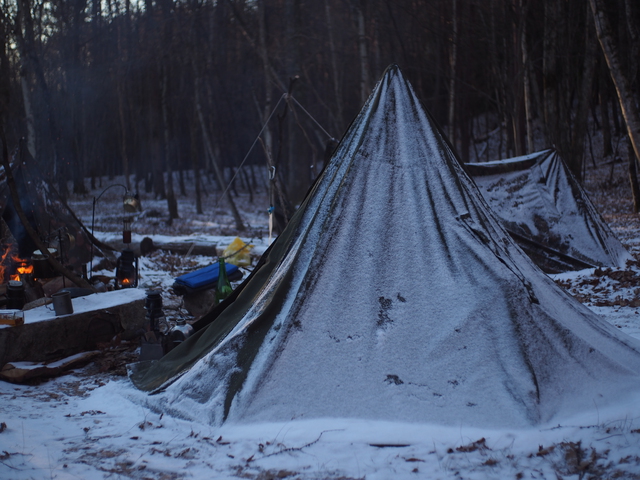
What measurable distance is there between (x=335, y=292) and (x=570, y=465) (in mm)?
1724

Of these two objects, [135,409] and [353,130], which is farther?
[353,130]

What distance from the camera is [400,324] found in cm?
357

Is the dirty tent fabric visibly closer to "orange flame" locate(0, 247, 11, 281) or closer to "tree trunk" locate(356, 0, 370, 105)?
"orange flame" locate(0, 247, 11, 281)

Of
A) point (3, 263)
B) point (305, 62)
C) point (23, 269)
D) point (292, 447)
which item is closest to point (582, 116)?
point (305, 62)

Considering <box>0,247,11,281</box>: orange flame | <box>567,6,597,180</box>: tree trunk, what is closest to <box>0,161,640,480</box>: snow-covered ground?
<box>0,247,11,281</box>: orange flame

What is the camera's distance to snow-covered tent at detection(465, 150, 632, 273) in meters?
8.46

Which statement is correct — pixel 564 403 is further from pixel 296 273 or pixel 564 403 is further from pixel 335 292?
pixel 296 273

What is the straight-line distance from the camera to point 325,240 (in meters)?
3.86

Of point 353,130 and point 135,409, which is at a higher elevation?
point 353,130

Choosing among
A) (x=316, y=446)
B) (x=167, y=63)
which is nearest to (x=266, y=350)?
(x=316, y=446)

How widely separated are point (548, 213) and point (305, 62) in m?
11.1

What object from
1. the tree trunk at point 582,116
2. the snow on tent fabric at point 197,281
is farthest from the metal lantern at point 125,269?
the tree trunk at point 582,116

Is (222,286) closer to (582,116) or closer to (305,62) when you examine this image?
(582,116)

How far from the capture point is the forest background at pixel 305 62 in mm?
13180
